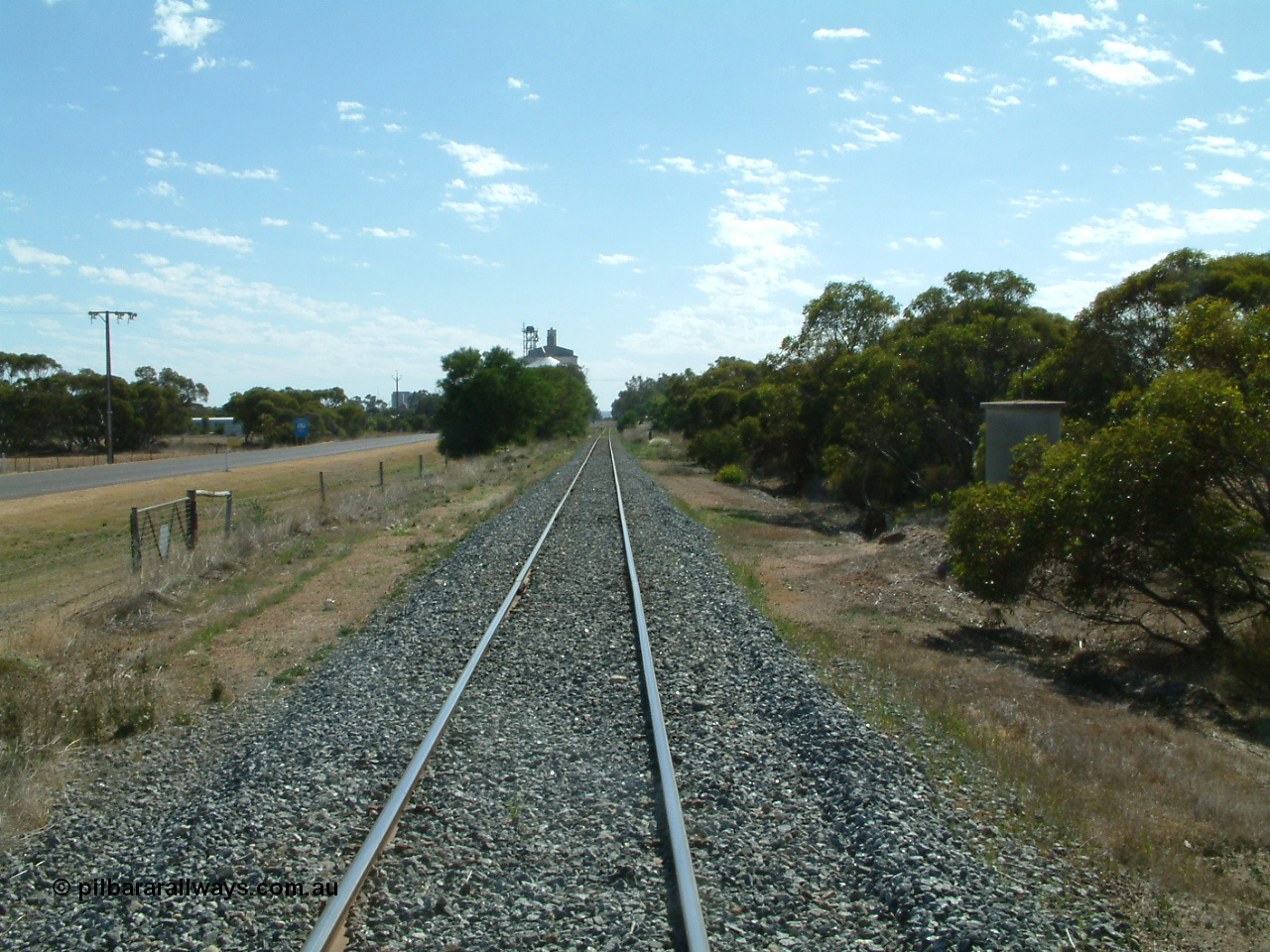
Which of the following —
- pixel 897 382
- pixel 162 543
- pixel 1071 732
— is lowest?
pixel 1071 732

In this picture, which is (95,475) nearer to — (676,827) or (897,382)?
(897,382)

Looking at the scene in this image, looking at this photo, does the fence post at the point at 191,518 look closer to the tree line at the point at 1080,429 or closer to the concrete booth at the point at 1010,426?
the tree line at the point at 1080,429

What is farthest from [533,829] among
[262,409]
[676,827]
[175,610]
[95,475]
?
[262,409]

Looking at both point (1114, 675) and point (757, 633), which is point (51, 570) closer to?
point (757, 633)

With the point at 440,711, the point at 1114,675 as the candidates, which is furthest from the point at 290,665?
the point at 1114,675

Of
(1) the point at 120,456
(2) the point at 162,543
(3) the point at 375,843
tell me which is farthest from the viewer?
(1) the point at 120,456

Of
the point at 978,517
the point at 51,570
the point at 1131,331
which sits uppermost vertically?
the point at 1131,331

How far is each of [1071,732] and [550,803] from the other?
434 centimetres

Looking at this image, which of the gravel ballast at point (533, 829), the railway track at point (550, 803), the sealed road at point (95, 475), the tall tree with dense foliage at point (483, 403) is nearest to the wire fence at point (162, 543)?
the railway track at point (550, 803)

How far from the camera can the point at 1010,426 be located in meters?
15.0

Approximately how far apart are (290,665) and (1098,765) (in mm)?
7118

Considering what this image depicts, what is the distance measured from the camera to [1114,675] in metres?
10.2

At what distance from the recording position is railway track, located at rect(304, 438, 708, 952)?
13.4 ft

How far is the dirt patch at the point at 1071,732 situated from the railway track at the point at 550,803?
180cm
